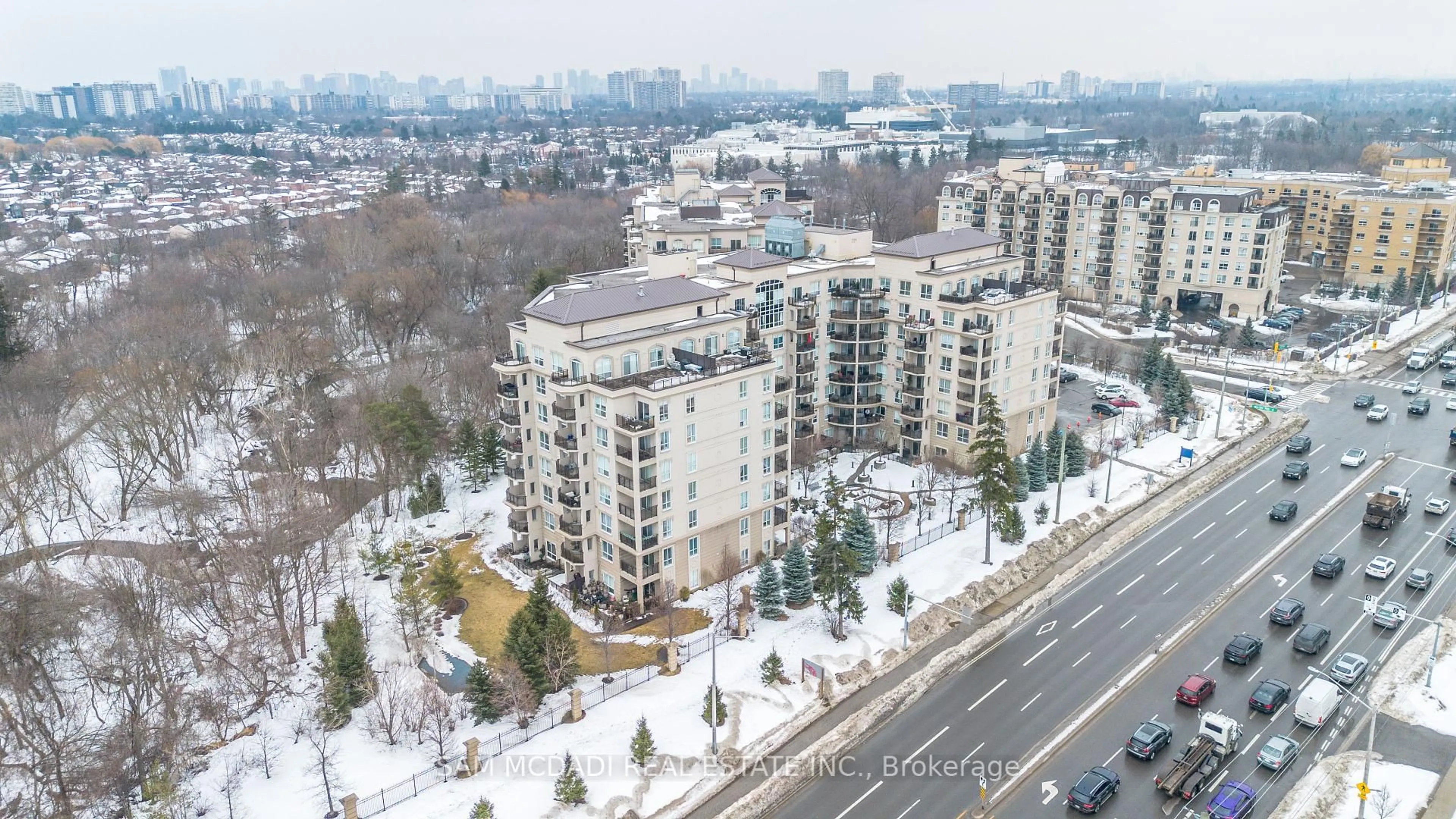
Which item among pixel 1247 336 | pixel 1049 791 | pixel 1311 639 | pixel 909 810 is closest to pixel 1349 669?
pixel 1311 639

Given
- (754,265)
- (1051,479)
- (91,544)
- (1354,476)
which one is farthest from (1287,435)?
(91,544)

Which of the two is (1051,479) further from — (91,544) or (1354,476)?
(91,544)

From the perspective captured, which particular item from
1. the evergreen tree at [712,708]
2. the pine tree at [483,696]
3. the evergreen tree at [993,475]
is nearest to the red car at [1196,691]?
the evergreen tree at [993,475]

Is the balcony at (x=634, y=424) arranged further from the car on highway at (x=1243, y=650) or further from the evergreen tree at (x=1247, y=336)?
the evergreen tree at (x=1247, y=336)

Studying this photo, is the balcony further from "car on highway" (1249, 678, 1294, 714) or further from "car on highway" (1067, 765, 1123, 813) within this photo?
"car on highway" (1249, 678, 1294, 714)

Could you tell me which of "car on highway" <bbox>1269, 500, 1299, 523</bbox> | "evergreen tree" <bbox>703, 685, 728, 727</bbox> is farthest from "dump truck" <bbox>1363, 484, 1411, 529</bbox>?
"evergreen tree" <bbox>703, 685, 728, 727</bbox>

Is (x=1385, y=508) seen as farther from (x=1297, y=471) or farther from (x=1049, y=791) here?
(x=1049, y=791)
